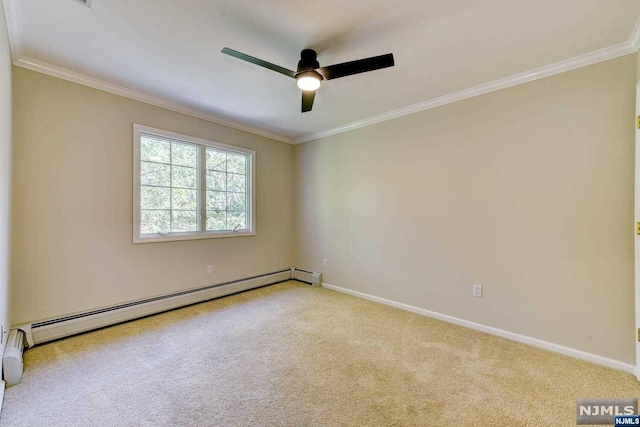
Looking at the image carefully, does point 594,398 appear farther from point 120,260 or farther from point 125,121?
point 125,121

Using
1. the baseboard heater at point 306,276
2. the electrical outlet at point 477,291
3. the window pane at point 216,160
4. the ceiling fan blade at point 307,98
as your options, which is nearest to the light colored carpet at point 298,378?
the electrical outlet at point 477,291

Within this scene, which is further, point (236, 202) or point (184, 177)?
point (236, 202)

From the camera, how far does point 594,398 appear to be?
5.71ft

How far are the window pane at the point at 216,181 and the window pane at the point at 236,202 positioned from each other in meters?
0.17

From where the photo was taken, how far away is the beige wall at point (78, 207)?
2.34 metres

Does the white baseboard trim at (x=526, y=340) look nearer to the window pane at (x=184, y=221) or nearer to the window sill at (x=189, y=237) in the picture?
the window sill at (x=189, y=237)

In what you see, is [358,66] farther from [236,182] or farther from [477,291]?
[236,182]

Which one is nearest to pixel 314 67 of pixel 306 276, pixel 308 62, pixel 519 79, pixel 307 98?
pixel 308 62

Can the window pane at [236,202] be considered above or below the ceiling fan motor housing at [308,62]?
below

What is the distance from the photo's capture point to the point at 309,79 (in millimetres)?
1994

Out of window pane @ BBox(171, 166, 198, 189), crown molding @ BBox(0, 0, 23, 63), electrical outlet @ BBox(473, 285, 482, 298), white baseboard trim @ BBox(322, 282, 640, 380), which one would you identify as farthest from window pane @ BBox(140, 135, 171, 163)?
electrical outlet @ BBox(473, 285, 482, 298)

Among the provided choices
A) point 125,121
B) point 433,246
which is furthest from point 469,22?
point 125,121

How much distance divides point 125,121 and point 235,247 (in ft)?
6.62

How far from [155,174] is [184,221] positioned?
66cm
